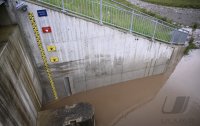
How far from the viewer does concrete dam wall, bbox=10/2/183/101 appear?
6.93 metres

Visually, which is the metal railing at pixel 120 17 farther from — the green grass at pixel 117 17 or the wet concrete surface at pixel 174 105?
the wet concrete surface at pixel 174 105

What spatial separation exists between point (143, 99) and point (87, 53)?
11.9ft

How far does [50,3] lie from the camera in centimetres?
670

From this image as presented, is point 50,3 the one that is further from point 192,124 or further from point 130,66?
point 192,124

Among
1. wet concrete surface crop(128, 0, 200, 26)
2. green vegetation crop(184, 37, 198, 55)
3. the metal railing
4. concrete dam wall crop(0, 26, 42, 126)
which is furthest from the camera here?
wet concrete surface crop(128, 0, 200, 26)

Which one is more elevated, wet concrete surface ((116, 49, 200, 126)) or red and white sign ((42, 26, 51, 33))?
red and white sign ((42, 26, 51, 33))

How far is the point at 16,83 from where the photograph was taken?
218 inches

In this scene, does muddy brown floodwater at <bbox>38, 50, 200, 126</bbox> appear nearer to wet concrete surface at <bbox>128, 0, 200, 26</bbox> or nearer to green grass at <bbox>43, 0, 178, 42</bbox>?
green grass at <bbox>43, 0, 178, 42</bbox>

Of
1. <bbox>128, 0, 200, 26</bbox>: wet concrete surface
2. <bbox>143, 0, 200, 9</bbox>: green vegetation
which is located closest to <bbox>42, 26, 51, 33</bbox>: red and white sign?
<bbox>128, 0, 200, 26</bbox>: wet concrete surface

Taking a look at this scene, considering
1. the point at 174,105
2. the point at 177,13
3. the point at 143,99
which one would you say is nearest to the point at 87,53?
the point at 143,99

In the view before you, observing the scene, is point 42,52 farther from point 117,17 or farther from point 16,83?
point 117,17

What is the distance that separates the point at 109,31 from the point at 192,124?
5.20 metres

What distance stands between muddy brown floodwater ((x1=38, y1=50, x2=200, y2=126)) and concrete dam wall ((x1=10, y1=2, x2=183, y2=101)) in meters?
0.41

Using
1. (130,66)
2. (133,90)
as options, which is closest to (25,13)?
(130,66)
